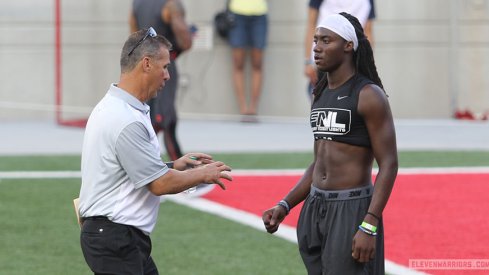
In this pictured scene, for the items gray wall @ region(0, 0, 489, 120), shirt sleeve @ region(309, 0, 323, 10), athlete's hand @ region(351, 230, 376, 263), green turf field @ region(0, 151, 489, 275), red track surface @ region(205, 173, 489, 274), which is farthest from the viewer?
gray wall @ region(0, 0, 489, 120)

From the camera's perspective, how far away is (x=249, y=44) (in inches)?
703

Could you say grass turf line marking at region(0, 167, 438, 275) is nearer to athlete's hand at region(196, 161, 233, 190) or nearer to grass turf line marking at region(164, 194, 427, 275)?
grass turf line marking at region(164, 194, 427, 275)

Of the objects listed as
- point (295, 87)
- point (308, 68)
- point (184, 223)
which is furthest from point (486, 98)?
point (184, 223)

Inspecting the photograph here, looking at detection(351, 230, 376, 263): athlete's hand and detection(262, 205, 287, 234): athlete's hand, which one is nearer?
detection(351, 230, 376, 263): athlete's hand

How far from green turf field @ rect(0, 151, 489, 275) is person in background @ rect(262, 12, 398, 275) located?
90.2 inches

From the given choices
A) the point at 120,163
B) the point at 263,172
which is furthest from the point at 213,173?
the point at 263,172

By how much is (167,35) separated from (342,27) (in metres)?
5.40

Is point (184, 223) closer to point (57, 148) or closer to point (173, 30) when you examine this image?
point (173, 30)

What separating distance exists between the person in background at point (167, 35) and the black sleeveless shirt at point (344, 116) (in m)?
5.14

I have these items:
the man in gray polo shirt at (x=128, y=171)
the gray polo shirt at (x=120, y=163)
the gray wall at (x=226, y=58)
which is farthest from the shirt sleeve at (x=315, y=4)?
the gray wall at (x=226, y=58)

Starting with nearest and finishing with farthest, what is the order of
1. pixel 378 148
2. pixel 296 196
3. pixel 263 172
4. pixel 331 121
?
pixel 378 148 < pixel 331 121 < pixel 296 196 < pixel 263 172

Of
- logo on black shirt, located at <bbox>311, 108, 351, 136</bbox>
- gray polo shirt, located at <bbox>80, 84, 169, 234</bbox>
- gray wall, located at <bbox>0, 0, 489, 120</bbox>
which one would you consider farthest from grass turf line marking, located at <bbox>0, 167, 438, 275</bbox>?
gray wall, located at <bbox>0, 0, 489, 120</bbox>

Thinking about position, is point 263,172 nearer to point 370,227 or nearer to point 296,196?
point 296,196

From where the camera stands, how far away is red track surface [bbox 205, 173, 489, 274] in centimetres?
863
